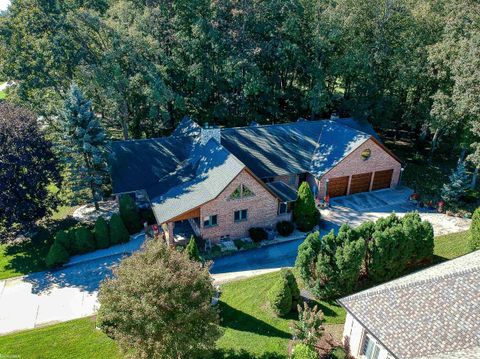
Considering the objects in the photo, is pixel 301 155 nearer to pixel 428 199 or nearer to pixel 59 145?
pixel 428 199

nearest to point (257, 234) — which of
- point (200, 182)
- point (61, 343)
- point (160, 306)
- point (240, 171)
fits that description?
point (240, 171)

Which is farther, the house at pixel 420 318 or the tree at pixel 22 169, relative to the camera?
the tree at pixel 22 169

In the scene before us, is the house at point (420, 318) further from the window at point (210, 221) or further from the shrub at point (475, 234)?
the window at point (210, 221)

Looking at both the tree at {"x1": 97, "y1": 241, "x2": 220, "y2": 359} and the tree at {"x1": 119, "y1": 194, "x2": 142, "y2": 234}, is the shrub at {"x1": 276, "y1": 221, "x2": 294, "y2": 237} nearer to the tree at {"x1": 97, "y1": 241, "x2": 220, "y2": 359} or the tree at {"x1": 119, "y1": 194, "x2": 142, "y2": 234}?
the tree at {"x1": 119, "y1": 194, "x2": 142, "y2": 234}

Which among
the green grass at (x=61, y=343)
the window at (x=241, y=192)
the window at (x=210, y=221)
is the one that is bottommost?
the green grass at (x=61, y=343)

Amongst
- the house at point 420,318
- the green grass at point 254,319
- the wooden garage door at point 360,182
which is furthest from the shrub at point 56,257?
the wooden garage door at point 360,182

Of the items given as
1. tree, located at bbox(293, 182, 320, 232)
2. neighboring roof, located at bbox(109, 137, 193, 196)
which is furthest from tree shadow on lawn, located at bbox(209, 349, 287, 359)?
neighboring roof, located at bbox(109, 137, 193, 196)

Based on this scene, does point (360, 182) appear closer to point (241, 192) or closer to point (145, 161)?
point (241, 192)
